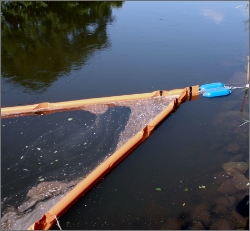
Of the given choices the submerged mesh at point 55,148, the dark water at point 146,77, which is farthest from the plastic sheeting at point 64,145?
the dark water at point 146,77

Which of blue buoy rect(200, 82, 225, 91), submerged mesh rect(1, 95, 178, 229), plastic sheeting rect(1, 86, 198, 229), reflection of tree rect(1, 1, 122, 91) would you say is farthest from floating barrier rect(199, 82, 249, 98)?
reflection of tree rect(1, 1, 122, 91)

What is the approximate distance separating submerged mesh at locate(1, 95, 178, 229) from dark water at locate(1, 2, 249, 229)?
1.29 feet

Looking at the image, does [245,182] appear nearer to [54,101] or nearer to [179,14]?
[54,101]

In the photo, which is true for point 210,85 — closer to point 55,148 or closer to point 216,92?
point 216,92

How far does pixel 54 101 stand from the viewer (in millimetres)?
8922

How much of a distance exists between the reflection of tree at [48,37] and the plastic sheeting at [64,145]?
209 centimetres

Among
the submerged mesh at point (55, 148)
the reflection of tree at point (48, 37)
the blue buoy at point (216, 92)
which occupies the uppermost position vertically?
the reflection of tree at point (48, 37)

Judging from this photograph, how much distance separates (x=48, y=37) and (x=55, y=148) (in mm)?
7230

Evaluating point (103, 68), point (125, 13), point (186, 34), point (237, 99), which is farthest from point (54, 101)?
point (125, 13)

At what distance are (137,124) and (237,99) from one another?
339cm

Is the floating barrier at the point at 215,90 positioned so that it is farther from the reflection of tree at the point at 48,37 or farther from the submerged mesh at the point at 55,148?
the reflection of tree at the point at 48,37

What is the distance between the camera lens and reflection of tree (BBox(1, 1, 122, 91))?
1038 centimetres

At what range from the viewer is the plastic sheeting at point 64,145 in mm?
5668

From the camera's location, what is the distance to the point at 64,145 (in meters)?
6.98
